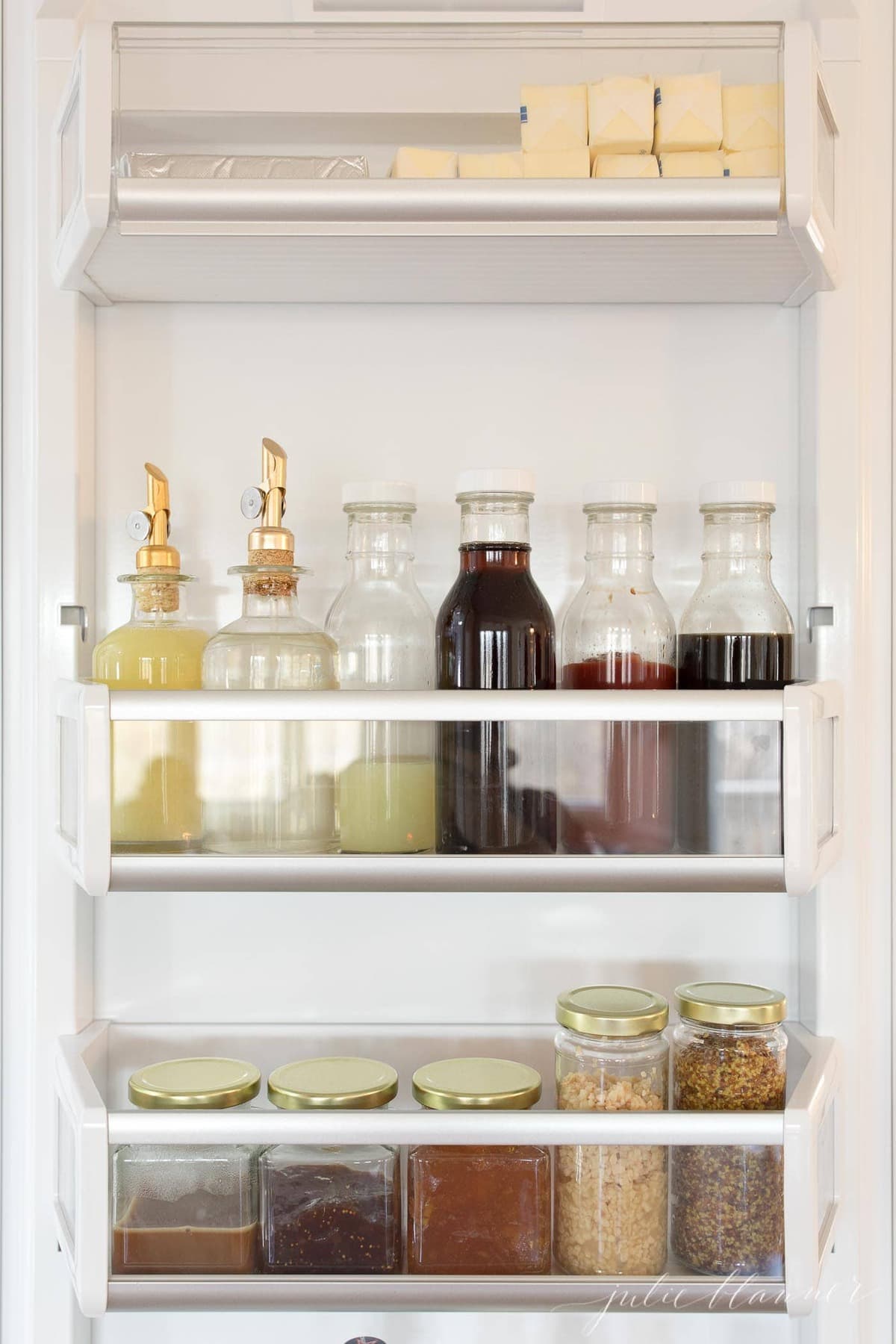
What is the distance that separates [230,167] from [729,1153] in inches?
28.2

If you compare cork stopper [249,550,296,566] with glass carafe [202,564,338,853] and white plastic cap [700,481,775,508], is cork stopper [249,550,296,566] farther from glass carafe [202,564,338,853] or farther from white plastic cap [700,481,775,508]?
white plastic cap [700,481,775,508]

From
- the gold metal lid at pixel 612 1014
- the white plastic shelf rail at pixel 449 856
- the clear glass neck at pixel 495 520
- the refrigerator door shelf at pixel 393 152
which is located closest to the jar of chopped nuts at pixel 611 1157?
the gold metal lid at pixel 612 1014

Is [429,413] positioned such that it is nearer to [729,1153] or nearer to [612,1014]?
[612,1014]

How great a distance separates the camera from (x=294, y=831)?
0.74 m

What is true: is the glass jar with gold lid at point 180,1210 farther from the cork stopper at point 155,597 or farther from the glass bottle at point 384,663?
the cork stopper at point 155,597

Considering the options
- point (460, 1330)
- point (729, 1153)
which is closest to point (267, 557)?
point (729, 1153)

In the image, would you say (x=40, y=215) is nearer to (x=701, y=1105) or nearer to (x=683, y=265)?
(x=683, y=265)

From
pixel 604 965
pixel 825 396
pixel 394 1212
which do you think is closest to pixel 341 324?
pixel 825 396

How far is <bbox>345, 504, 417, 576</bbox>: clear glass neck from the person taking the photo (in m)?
0.81

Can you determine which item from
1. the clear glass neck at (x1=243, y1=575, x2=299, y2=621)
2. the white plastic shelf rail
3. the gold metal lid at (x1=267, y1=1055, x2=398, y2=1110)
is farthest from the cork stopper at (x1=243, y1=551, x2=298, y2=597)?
the gold metal lid at (x1=267, y1=1055, x2=398, y2=1110)

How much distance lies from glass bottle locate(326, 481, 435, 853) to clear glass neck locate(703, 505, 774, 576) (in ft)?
0.69

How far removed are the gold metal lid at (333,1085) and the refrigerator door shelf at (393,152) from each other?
0.56 m

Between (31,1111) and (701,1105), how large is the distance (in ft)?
1.66

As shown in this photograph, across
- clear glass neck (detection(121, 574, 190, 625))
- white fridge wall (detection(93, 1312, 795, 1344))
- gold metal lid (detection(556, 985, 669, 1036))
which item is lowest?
white fridge wall (detection(93, 1312, 795, 1344))
